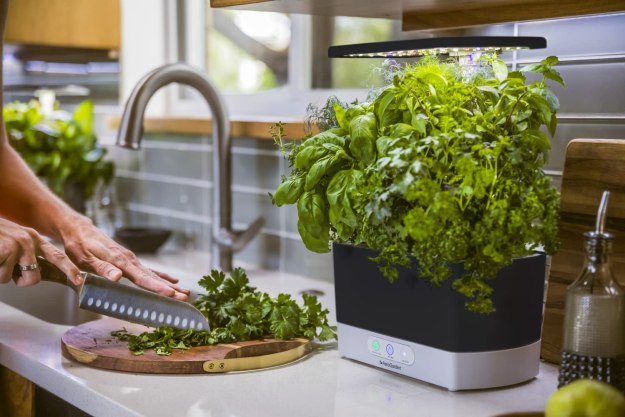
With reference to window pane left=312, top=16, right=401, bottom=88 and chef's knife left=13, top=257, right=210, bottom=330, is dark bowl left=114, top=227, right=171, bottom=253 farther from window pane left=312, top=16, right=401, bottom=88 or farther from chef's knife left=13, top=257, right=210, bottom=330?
chef's knife left=13, top=257, right=210, bottom=330

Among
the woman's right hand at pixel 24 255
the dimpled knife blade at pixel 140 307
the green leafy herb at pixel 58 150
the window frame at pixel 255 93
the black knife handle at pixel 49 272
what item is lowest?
the dimpled knife blade at pixel 140 307

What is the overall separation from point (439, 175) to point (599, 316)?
0.75 ft

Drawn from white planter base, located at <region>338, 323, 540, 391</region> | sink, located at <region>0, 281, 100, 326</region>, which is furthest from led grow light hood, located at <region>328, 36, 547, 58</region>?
sink, located at <region>0, 281, 100, 326</region>

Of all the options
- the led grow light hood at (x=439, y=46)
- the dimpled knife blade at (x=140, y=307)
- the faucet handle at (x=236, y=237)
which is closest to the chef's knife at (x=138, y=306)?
the dimpled knife blade at (x=140, y=307)

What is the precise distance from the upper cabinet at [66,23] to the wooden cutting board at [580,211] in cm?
171

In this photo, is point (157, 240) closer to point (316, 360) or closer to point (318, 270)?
point (318, 270)

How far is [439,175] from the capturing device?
979mm

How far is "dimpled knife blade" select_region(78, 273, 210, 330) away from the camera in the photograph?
3.98 feet

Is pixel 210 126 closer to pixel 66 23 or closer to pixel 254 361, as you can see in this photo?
pixel 66 23

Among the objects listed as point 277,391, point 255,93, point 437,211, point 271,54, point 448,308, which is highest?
point 271,54

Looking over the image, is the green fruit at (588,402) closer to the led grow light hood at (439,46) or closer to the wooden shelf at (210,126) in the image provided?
the led grow light hood at (439,46)

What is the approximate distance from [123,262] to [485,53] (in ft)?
2.09

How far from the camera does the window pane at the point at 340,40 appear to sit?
2100mm

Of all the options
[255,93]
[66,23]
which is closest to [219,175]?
[255,93]
